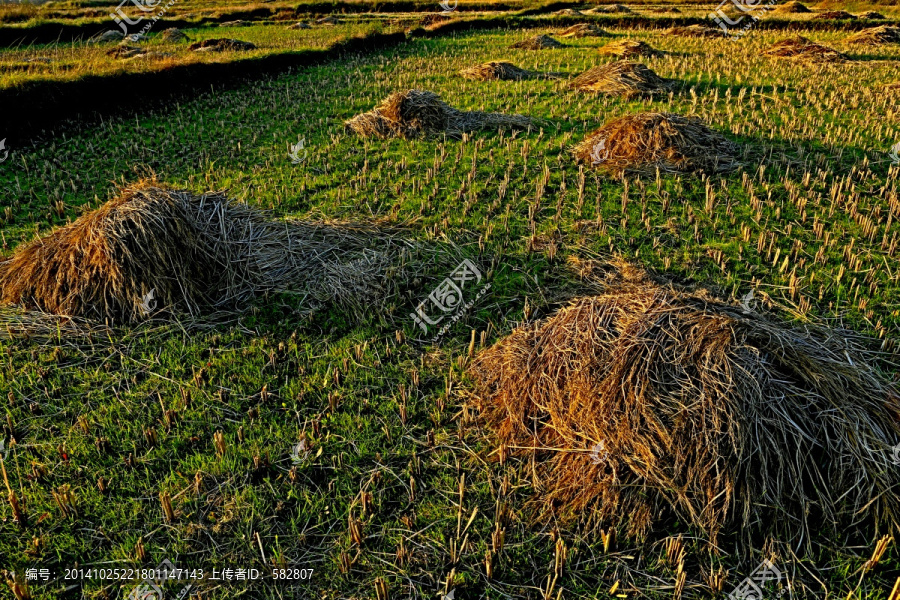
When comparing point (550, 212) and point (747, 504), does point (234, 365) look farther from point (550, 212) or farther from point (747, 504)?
point (550, 212)

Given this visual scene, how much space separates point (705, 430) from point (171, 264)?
4.25m

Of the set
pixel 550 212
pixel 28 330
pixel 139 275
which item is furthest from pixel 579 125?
pixel 28 330

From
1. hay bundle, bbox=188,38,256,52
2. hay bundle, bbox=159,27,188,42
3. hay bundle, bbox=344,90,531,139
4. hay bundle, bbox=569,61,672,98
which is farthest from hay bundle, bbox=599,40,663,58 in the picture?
hay bundle, bbox=159,27,188,42

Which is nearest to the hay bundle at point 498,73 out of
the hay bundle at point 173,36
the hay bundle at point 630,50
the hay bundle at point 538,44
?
the hay bundle at point 630,50

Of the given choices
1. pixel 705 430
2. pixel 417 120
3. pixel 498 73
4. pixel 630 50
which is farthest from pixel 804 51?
pixel 705 430

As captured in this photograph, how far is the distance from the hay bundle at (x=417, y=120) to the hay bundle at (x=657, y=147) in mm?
2227

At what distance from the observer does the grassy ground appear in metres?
2.75

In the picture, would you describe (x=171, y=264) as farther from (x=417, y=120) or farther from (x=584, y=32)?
(x=584, y=32)

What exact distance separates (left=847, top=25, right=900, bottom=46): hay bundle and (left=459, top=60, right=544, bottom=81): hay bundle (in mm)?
12341

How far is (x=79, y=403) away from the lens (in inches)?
148

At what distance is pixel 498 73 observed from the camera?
47.1ft

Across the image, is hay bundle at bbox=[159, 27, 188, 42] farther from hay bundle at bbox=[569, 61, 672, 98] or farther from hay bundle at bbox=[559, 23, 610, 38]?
hay bundle at bbox=[569, 61, 672, 98]

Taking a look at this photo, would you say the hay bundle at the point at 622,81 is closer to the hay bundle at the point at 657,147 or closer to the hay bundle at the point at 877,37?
the hay bundle at the point at 657,147

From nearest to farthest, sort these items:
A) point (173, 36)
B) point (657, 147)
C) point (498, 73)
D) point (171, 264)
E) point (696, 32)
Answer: point (171, 264) → point (657, 147) → point (498, 73) → point (173, 36) → point (696, 32)
